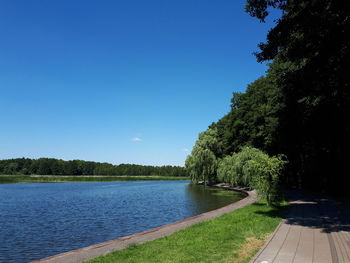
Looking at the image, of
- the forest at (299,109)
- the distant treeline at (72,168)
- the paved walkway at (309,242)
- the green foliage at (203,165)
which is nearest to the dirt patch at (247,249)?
the paved walkway at (309,242)

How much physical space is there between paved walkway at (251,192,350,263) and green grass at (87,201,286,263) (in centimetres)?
45

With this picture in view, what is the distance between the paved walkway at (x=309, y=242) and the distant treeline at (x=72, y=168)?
133 metres

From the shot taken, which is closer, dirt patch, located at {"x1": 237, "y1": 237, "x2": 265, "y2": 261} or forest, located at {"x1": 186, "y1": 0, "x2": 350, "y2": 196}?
dirt patch, located at {"x1": 237, "y1": 237, "x2": 265, "y2": 261}

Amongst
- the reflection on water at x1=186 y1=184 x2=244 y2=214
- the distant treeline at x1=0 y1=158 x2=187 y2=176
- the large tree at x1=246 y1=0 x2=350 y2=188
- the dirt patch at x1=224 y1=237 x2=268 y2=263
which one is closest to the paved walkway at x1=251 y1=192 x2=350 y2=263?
the dirt patch at x1=224 y1=237 x2=268 y2=263

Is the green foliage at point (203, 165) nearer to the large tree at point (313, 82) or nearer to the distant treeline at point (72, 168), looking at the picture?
the large tree at point (313, 82)

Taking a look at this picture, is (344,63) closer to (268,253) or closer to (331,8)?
(331,8)

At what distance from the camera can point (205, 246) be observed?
8.07 meters

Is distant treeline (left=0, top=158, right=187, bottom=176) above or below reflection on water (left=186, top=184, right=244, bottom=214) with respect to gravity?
above

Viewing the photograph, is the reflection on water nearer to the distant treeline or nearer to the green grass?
the green grass

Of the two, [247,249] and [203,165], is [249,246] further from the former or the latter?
[203,165]

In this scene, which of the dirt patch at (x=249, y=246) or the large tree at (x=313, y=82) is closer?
the dirt patch at (x=249, y=246)

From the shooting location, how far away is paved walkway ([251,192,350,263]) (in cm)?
655

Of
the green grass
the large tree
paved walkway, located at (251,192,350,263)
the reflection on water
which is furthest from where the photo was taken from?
the reflection on water

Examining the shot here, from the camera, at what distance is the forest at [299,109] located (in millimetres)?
12258
